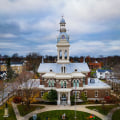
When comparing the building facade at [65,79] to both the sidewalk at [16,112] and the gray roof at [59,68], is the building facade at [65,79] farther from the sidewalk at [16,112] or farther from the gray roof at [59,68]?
the sidewalk at [16,112]

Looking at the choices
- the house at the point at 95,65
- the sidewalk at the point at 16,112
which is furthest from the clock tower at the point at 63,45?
the house at the point at 95,65

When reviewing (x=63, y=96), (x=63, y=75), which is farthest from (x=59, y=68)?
(x=63, y=96)

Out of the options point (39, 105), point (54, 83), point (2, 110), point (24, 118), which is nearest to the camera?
point (24, 118)

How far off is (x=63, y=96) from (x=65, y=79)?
4.14 meters

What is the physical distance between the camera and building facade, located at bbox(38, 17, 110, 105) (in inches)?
1247

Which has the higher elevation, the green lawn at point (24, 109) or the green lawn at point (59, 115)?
the green lawn at point (24, 109)

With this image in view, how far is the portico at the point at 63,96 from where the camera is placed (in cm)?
3095

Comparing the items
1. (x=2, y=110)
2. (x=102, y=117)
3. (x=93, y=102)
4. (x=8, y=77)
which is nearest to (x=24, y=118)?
(x=2, y=110)

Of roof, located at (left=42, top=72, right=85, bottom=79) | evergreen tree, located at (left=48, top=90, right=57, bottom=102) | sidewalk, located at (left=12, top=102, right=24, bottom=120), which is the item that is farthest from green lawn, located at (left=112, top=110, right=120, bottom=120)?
sidewalk, located at (left=12, top=102, right=24, bottom=120)

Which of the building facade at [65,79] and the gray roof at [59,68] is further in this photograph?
the gray roof at [59,68]

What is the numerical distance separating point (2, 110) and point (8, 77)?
1144 inches

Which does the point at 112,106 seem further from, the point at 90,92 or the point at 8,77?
the point at 8,77

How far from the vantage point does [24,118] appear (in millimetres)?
23844

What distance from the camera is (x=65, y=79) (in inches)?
1246
